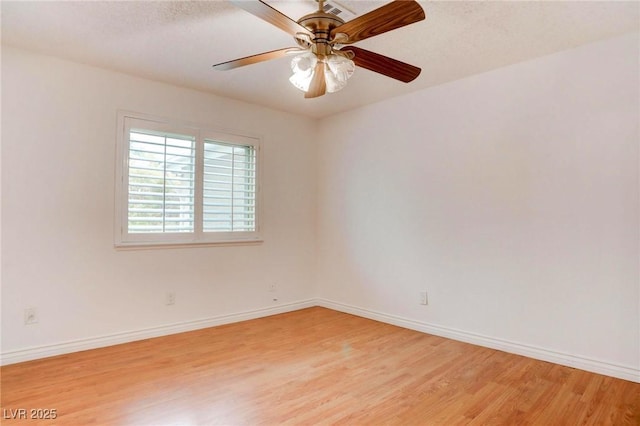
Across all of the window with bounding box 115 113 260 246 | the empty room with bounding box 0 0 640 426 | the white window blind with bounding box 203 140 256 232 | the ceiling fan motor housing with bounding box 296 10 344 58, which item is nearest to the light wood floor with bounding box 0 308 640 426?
the empty room with bounding box 0 0 640 426

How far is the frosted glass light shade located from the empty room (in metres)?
0.02

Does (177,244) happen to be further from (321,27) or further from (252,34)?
(321,27)

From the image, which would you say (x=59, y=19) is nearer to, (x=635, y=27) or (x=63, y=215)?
(x=63, y=215)

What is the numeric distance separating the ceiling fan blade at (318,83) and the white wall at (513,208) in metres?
1.63

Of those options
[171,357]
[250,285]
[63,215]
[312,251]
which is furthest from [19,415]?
[312,251]

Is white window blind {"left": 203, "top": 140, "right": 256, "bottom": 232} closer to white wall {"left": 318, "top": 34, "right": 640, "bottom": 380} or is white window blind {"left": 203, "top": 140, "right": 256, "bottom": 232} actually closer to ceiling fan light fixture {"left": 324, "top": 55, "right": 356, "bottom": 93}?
white wall {"left": 318, "top": 34, "right": 640, "bottom": 380}

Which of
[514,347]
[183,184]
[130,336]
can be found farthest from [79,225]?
[514,347]

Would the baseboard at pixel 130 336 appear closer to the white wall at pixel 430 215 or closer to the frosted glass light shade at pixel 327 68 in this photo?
the white wall at pixel 430 215

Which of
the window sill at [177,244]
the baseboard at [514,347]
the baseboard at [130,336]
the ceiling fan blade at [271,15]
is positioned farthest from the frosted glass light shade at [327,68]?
the baseboard at [130,336]

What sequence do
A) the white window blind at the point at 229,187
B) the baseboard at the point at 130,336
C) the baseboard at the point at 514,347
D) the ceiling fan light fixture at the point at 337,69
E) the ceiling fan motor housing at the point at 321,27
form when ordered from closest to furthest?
the ceiling fan motor housing at the point at 321,27 < the ceiling fan light fixture at the point at 337,69 < the baseboard at the point at 514,347 < the baseboard at the point at 130,336 < the white window blind at the point at 229,187

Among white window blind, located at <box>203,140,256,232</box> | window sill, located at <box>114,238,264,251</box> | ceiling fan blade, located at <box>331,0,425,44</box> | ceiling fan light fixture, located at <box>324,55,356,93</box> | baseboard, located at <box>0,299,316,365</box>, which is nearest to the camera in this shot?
ceiling fan blade, located at <box>331,0,425,44</box>

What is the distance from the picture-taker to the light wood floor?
6.61 ft

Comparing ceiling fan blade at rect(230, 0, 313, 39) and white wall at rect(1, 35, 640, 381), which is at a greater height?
ceiling fan blade at rect(230, 0, 313, 39)

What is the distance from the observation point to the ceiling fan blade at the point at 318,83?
2.07 m
